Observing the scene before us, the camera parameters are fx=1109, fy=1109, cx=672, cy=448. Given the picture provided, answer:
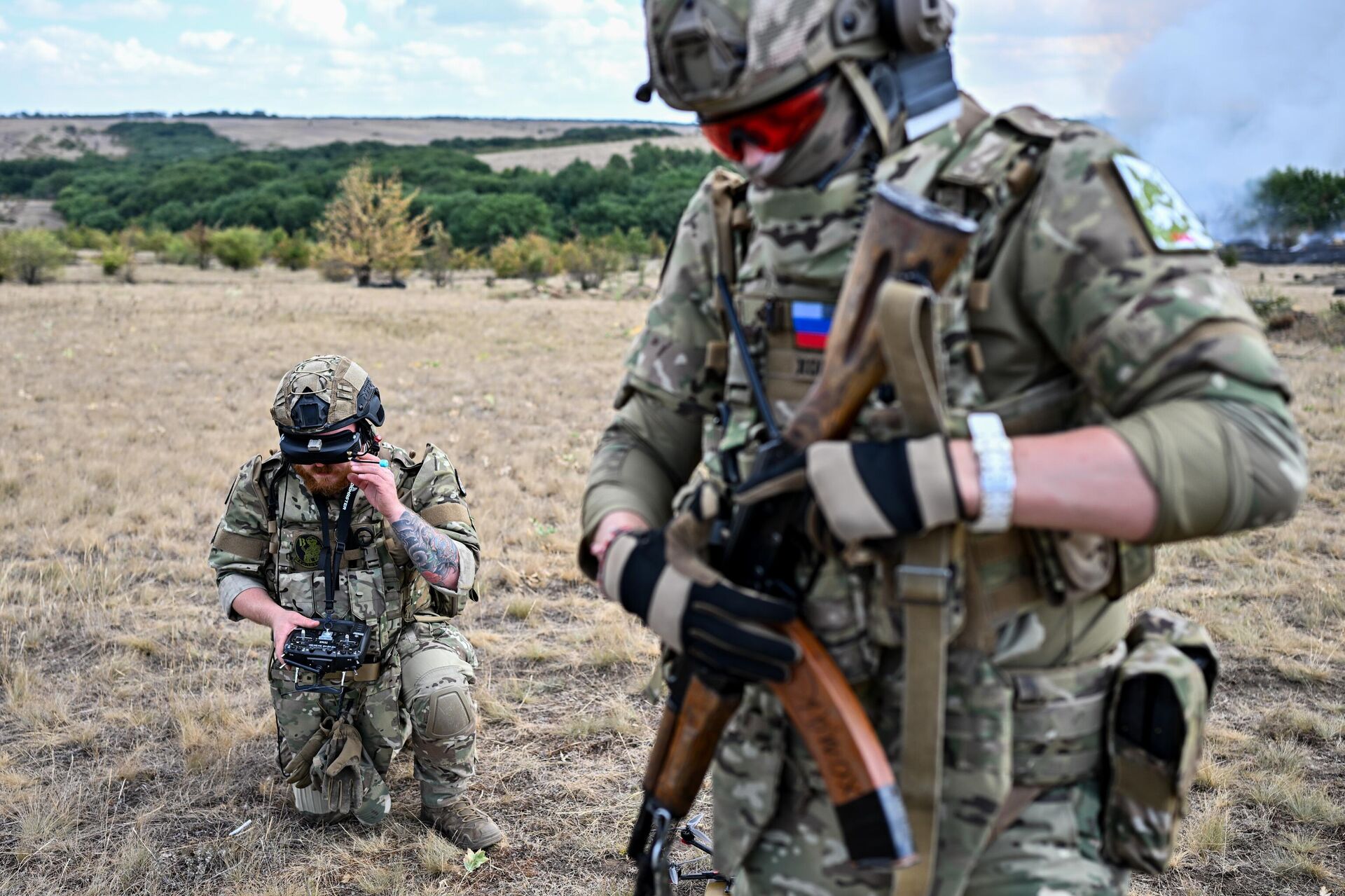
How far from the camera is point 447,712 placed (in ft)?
13.9

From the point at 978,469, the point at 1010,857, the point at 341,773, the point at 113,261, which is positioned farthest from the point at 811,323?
the point at 113,261

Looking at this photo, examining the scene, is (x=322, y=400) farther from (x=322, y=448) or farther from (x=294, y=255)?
(x=294, y=255)

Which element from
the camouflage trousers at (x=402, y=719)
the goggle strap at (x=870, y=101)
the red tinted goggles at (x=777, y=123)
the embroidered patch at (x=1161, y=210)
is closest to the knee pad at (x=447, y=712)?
the camouflage trousers at (x=402, y=719)

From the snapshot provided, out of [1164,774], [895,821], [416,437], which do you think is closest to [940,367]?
[895,821]

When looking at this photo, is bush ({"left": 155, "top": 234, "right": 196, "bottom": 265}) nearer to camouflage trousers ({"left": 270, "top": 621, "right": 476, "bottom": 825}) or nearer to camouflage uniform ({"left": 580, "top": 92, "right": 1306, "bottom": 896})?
camouflage trousers ({"left": 270, "top": 621, "right": 476, "bottom": 825})

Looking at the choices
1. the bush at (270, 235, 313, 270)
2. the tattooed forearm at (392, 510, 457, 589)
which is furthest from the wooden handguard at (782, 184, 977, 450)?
the bush at (270, 235, 313, 270)

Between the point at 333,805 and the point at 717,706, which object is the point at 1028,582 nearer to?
the point at 717,706

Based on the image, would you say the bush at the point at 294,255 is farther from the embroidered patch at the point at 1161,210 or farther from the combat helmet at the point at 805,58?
the embroidered patch at the point at 1161,210

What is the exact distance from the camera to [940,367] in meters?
1.60

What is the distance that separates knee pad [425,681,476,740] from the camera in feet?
13.8

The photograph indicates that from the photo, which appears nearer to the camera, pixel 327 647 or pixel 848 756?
pixel 848 756

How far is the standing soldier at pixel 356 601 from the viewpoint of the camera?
419 centimetres

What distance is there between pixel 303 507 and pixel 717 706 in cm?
283

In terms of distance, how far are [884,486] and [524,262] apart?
116 ft
